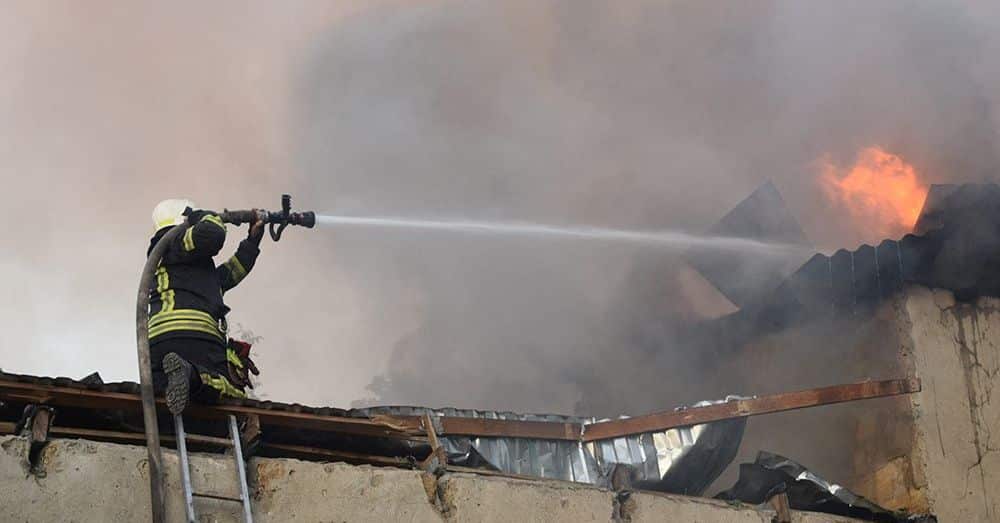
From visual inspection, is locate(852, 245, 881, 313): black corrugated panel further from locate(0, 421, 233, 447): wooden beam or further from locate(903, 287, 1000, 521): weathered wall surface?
locate(0, 421, 233, 447): wooden beam

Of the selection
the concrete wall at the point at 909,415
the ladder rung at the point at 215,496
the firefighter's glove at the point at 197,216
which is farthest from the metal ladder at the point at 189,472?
the concrete wall at the point at 909,415

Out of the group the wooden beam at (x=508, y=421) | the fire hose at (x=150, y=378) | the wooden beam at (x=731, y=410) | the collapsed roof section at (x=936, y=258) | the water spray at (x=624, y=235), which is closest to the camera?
the fire hose at (x=150, y=378)

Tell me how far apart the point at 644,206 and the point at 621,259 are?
25.9 inches

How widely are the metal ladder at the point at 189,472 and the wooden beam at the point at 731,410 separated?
2972 millimetres

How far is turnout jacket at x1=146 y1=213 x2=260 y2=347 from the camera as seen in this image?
6539 mm

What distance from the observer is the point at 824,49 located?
1283cm

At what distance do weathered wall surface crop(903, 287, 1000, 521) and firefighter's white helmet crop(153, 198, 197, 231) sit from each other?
5.46 metres

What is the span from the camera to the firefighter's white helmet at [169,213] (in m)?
7.16

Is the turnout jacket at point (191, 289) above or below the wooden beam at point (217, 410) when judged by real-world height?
above

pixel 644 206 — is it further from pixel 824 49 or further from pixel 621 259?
pixel 824 49

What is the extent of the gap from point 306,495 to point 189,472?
2.08 ft

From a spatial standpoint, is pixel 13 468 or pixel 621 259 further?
pixel 621 259

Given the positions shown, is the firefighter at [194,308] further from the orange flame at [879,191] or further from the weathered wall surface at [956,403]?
the orange flame at [879,191]

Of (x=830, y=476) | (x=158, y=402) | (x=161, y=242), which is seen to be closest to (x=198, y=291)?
(x=161, y=242)
